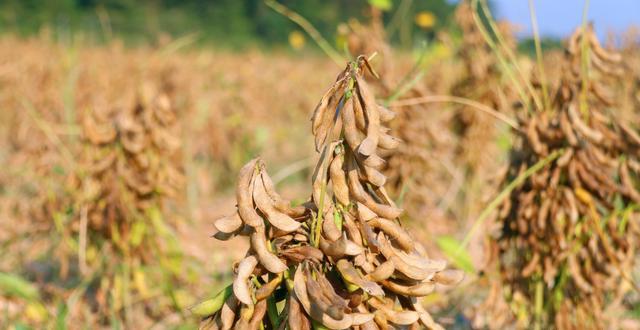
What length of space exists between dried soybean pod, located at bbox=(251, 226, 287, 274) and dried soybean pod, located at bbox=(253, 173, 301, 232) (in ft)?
0.10

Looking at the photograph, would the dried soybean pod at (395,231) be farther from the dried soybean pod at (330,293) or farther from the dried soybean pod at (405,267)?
the dried soybean pod at (330,293)

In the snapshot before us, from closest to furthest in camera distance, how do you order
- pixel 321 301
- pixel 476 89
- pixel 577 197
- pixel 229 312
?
pixel 321 301
pixel 229 312
pixel 577 197
pixel 476 89

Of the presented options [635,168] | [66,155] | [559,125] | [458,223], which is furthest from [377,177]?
[458,223]

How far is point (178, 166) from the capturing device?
390cm

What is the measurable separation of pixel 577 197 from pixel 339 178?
1271 mm

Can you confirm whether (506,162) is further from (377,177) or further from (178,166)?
(178,166)

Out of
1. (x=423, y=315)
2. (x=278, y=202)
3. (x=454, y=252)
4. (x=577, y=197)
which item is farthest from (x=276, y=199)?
(x=577, y=197)

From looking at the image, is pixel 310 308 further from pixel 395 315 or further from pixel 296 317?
pixel 395 315

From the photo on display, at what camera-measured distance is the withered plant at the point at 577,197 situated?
2.24 meters

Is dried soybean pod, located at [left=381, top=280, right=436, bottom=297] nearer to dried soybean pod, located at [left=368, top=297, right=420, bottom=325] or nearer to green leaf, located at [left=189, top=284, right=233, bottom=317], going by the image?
dried soybean pod, located at [left=368, top=297, right=420, bottom=325]

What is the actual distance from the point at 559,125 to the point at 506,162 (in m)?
0.23

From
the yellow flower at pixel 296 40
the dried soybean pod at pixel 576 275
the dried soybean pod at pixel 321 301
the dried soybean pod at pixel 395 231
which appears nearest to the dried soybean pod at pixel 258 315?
the dried soybean pod at pixel 321 301

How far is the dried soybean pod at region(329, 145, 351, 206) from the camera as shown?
4.08 ft

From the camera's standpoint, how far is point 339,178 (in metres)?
1.25
